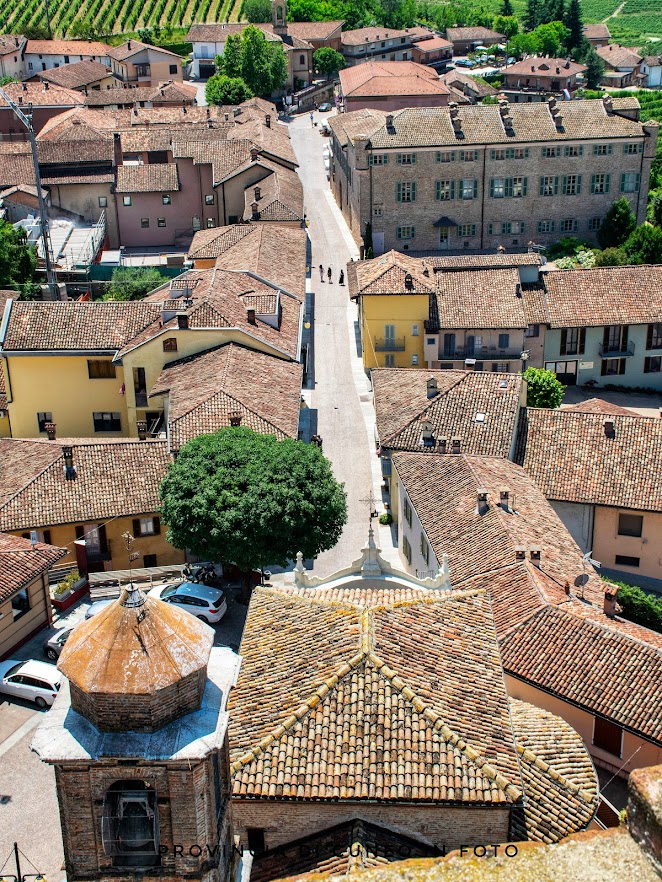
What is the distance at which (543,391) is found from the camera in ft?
193

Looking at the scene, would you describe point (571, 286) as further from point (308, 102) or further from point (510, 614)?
point (308, 102)

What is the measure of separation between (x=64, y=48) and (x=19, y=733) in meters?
133

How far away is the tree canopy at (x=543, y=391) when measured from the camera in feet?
193

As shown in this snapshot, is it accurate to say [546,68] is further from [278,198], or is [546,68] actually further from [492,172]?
[278,198]

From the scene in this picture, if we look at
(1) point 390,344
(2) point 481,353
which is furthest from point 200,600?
(2) point 481,353

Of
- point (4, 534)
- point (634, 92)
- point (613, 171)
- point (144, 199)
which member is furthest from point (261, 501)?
point (634, 92)

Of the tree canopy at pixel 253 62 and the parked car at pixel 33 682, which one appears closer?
the parked car at pixel 33 682

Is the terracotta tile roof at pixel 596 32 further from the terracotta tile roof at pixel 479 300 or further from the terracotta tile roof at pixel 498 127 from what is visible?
the terracotta tile roof at pixel 479 300

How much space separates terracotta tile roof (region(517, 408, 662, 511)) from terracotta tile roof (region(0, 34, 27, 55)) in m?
119

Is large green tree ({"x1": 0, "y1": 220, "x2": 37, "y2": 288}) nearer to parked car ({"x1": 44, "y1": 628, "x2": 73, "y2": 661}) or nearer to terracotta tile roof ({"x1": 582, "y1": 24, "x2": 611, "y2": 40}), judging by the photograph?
parked car ({"x1": 44, "y1": 628, "x2": 73, "y2": 661})

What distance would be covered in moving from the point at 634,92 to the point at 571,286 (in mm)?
98896

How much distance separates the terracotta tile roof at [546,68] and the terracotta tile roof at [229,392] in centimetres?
11065

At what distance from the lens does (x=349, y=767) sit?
21078 millimetres

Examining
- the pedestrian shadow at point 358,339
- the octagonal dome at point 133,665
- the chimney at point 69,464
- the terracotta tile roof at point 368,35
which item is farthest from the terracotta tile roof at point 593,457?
the terracotta tile roof at point 368,35
